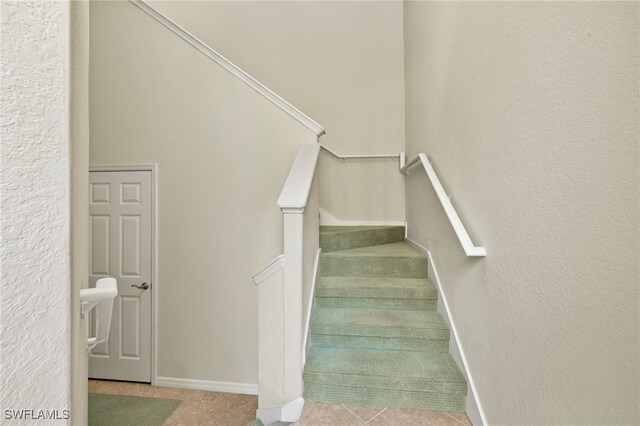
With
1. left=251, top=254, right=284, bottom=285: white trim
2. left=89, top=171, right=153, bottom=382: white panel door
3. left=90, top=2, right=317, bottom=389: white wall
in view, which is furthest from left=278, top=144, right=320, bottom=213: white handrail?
left=89, top=171, right=153, bottom=382: white panel door

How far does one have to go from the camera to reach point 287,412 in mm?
1707

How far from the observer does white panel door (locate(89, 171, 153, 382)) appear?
2.89m

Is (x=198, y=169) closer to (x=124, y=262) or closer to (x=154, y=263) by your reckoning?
(x=154, y=263)

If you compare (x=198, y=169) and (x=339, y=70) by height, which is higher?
(x=339, y=70)

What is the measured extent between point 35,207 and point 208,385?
9.33 feet

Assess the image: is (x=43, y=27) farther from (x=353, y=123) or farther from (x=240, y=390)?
(x=353, y=123)

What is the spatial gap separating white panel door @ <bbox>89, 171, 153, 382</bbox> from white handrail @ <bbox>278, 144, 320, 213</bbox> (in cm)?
163

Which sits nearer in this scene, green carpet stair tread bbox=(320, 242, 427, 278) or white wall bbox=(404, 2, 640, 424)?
white wall bbox=(404, 2, 640, 424)

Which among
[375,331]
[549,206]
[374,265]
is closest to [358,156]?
[374,265]

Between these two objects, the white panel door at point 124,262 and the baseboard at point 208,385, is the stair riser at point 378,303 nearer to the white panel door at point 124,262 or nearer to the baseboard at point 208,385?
the baseboard at point 208,385

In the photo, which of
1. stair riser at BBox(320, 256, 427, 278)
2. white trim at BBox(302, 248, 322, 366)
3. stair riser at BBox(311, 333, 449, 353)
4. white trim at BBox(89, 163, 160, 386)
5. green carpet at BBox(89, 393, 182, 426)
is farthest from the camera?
white trim at BBox(89, 163, 160, 386)

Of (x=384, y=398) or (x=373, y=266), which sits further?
(x=373, y=266)

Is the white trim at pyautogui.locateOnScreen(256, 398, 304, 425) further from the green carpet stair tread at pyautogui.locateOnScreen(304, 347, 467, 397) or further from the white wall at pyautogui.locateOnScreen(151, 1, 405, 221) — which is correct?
the white wall at pyautogui.locateOnScreen(151, 1, 405, 221)

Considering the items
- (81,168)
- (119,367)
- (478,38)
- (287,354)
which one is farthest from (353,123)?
(119,367)
